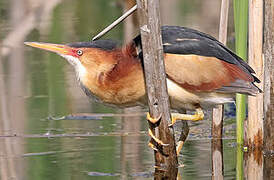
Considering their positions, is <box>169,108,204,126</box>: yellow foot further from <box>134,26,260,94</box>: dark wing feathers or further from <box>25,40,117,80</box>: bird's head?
<box>25,40,117,80</box>: bird's head

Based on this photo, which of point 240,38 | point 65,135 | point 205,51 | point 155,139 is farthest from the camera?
point 65,135

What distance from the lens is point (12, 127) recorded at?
5.25 m

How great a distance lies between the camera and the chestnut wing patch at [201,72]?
4.04 metres

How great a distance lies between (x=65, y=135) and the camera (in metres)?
5.02

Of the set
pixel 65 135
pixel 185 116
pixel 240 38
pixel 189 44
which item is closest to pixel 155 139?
pixel 185 116

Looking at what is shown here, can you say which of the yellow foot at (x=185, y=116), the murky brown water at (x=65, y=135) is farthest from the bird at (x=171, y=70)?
the murky brown water at (x=65, y=135)

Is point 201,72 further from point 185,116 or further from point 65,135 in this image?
point 65,135

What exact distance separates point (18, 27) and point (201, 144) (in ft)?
12.6

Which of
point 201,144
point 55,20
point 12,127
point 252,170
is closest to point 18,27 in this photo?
point 55,20

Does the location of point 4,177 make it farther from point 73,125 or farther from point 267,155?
point 267,155

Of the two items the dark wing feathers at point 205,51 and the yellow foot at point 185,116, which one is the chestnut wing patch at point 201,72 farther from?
the yellow foot at point 185,116

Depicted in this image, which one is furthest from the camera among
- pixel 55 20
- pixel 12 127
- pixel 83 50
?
pixel 55 20

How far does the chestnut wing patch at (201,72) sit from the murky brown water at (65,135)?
508 mm

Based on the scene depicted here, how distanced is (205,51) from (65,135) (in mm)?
1317
